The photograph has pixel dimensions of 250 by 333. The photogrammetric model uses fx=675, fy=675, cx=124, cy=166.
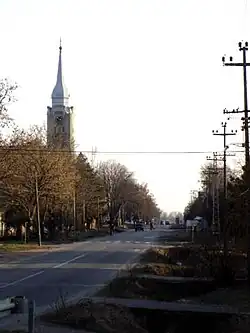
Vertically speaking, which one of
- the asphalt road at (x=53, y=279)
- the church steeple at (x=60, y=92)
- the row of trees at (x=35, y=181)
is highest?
the church steeple at (x=60, y=92)

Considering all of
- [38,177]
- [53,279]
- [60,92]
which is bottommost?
[53,279]

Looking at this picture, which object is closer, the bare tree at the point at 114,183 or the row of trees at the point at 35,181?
the row of trees at the point at 35,181

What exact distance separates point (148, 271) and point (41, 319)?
15253mm

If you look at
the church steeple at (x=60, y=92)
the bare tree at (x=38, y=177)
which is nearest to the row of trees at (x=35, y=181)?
the bare tree at (x=38, y=177)

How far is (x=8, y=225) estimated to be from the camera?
85.8 metres

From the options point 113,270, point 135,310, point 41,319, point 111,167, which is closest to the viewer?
point 41,319

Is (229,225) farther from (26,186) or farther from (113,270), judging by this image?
(26,186)

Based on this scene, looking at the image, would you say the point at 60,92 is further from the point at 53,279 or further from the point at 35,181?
the point at 53,279

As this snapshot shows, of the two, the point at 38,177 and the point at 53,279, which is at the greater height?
the point at 38,177

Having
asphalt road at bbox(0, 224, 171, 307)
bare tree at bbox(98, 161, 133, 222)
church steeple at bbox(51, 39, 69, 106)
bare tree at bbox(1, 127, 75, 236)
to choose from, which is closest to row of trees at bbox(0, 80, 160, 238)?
bare tree at bbox(1, 127, 75, 236)

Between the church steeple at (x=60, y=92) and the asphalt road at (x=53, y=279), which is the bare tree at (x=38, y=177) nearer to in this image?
the asphalt road at (x=53, y=279)

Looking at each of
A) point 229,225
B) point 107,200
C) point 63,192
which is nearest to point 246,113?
point 229,225

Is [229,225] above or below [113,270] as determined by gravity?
above

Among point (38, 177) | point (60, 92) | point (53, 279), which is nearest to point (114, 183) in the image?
point (60, 92)
